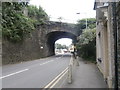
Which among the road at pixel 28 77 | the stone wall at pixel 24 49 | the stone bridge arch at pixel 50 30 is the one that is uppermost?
the stone bridge arch at pixel 50 30

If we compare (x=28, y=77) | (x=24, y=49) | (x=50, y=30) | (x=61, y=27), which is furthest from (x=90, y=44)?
(x=61, y=27)

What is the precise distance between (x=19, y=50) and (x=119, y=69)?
1131 inches

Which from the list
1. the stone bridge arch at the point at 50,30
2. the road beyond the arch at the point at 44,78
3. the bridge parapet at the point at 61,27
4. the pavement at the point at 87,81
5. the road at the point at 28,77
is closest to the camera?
the pavement at the point at 87,81

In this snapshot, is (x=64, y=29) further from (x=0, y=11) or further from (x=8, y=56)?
(x=0, y=11)

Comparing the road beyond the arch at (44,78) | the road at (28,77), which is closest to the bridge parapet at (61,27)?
the road at (28,77)

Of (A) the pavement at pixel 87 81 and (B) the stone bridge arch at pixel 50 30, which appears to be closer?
(A) the pavement at pixel 87 81

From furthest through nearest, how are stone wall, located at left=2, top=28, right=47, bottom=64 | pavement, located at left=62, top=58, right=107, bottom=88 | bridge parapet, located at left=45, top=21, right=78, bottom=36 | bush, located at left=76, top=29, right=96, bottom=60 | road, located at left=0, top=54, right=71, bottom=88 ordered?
1. bridge parapet, located at left=45, top=21, right=78, bottom=36
2. bush, located at left=76, top=29, right=96, bottom=60
3. stone wall, located at left=2, top=28, right=47, bottom=64
4. road, located at left=0, top=54, right=71, bottom=88
5. pavement, located at left=62, top=58, right=107, bottom=88

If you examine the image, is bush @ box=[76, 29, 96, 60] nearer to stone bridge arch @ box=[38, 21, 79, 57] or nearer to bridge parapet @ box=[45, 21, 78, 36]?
stone bridge arch @ box=[38, 21, 79, 57]

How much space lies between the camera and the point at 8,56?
30.0 metres

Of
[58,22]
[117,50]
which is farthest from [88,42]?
[117,50]

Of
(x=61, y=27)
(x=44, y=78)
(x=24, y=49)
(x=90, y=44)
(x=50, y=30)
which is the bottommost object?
(x=44, y=78)

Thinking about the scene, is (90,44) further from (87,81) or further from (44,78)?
(87,81)

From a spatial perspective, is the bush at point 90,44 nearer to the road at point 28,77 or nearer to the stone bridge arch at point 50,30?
the road at point 28,77

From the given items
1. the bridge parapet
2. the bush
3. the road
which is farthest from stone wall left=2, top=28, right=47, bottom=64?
the bush
